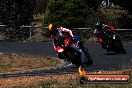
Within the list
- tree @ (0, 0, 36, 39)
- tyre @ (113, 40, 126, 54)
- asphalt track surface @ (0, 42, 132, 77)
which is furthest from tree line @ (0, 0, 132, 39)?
tyre @ (113, 40, 126, 54)

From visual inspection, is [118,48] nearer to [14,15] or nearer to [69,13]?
[69,13]

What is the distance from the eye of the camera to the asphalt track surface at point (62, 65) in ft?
75.0

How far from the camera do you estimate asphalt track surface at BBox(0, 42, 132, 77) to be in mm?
22855

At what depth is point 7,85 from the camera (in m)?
18.0

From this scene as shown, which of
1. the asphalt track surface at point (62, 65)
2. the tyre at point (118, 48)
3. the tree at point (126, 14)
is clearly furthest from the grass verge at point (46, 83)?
the tree at point (126, 14)

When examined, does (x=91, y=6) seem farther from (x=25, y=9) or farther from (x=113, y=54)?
(x=113, y=54)

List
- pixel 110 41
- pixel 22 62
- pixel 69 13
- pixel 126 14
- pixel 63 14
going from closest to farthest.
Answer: pixel 22 62
pixel 110 41
pixel 69 13
pixel 63 14
pixel 126 14

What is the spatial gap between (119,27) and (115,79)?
26.4 m

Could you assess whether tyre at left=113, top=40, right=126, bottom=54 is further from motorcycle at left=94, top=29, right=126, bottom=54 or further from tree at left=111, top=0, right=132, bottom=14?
tree at left=111, top=0, right=132, bottom=14

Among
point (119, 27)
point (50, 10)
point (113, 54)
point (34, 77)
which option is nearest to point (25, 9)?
point (50, 10)

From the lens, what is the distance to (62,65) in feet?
82.5

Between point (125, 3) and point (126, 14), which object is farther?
point (126, 14)

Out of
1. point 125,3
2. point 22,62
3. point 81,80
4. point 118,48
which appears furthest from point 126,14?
point 81,80

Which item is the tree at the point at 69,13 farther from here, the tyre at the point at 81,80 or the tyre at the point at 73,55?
the tyre at the point at 81,80
